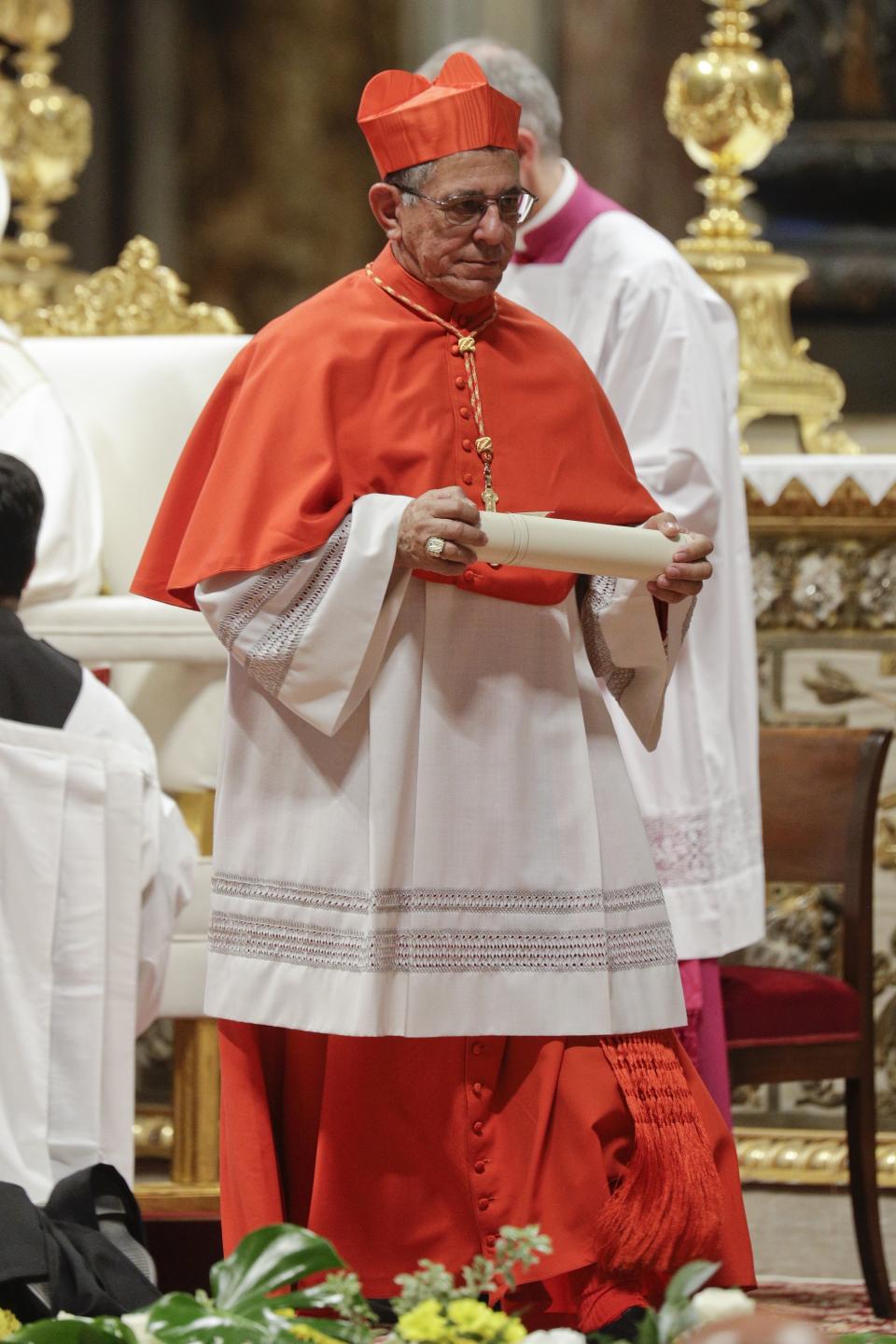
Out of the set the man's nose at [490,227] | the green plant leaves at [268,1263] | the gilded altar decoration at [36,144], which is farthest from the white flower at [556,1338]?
the gilded altar decoration at [36,144]

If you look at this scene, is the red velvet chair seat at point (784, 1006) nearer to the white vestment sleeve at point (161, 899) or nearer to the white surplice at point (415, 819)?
the white vestment sleeve at point (161, 899)

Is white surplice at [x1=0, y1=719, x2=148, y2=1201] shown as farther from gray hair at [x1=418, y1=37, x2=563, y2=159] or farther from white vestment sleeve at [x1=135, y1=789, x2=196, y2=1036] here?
gray hair at [x1=418, y1=37, x2=563, y2=159]

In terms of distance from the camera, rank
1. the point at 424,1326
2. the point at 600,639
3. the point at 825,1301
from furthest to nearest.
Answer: the point at 825,1301 < the point at 600,639 < the point at 424,1326

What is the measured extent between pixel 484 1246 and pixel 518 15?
21.5ft

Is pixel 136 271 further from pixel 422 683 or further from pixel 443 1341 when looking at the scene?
pixel 443 1341

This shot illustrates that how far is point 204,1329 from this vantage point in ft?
5.34

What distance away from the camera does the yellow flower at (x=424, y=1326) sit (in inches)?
63.4

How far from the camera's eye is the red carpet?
4.39 m

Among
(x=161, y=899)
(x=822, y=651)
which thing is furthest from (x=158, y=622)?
(x=822, y=651)

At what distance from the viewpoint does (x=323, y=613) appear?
3027 mm

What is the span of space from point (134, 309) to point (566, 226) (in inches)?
70.4

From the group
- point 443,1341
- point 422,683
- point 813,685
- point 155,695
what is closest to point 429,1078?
point 422,683

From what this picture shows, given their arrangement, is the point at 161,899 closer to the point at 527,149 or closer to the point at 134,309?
the point at 527,149

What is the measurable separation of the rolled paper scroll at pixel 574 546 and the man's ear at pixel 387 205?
512 mm
